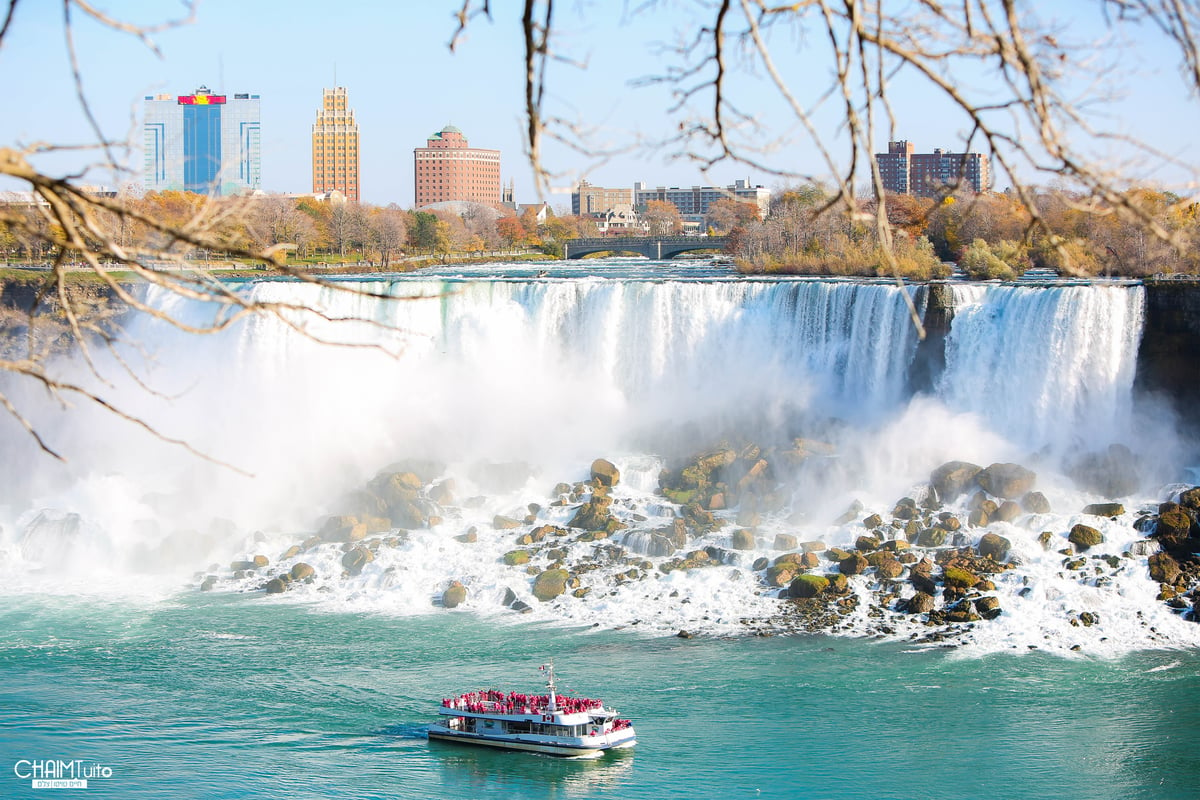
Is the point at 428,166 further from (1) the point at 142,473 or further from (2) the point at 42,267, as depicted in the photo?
(1) the point at 142,473

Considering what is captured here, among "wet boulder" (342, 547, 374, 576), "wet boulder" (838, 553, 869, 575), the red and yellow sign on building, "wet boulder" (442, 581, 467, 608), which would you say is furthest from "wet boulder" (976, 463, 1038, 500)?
the red and yellow sign on building

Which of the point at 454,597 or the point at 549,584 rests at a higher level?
the point at 549,584

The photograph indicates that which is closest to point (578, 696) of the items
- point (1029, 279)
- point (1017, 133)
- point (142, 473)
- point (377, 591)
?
point (377, 591)

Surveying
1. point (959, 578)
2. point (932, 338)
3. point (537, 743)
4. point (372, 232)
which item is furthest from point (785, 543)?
point (372, 232)

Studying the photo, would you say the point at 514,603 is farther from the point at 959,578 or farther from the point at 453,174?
the point at 453,174

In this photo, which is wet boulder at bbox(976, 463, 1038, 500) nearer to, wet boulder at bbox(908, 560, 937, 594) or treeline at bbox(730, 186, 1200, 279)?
wet boulder at bbox(908, 560, 937, 594)

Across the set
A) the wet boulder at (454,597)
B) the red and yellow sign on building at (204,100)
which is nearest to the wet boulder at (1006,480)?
the wet boulder at (454,597)
